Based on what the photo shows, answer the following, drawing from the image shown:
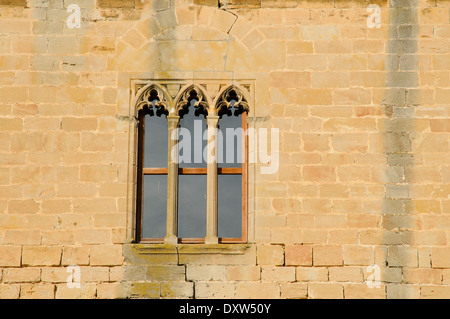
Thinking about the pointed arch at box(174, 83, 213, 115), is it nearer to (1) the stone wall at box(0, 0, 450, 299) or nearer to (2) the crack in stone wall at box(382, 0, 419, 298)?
(1) the stone wall at box(0, 0, 450, 299)

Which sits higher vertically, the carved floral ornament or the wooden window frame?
the carved floral ornament

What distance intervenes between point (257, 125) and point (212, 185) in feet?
2.70

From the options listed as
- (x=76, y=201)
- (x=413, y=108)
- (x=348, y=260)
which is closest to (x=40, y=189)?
(x=76, y=201)

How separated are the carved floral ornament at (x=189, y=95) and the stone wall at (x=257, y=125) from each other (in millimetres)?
125

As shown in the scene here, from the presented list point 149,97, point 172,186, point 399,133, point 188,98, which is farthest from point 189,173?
point 399,133

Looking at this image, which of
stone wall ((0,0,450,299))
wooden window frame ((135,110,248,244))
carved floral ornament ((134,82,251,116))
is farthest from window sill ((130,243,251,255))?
carved floral ornament ((134,82,251,116))

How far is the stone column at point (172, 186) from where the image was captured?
7.27 meters

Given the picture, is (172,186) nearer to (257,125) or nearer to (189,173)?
(189,173)

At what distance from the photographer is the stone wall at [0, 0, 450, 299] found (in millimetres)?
7133

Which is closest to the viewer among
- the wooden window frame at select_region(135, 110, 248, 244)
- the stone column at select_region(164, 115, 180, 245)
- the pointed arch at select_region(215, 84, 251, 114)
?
the stone column at select_region(164, 115, 180, 245)

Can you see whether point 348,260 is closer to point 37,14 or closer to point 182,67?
point 182,67

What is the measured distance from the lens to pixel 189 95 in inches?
297

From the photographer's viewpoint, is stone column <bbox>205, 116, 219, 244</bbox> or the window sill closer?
the window sill

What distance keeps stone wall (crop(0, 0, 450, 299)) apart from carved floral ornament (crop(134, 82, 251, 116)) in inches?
4.9
